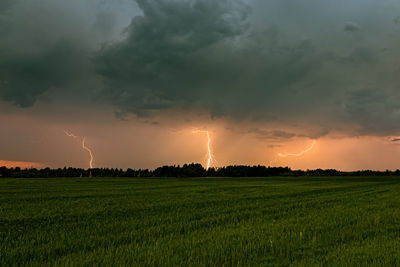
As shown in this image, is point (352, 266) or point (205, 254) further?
point (205, 254)

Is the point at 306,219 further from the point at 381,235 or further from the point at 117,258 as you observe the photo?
the point at 117,258

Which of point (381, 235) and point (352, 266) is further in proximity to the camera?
point (381, 235)

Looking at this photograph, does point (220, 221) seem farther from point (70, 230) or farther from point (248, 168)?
point (248, 168)

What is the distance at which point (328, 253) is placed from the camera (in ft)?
23.6

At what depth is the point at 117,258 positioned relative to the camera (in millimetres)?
6641

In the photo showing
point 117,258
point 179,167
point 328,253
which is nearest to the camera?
point 117,258

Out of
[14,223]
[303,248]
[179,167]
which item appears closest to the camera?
[303,248]

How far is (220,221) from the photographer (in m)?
12.3

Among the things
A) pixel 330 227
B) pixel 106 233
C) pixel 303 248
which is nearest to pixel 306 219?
pixel 330 227

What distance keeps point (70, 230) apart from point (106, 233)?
1.61 meters

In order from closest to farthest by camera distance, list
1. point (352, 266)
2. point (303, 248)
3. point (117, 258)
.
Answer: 1. point (352, 266)
2. point (117, 258)
3. point (303, 248)

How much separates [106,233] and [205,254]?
443cm

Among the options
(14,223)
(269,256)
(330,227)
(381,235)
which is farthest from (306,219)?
(14,223)

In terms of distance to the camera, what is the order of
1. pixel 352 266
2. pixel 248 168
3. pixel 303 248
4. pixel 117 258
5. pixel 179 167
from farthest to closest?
pixel 179 167 < pixel 248 168 < pixel 303 248 < pixel 117 258 < pixel 352 266
